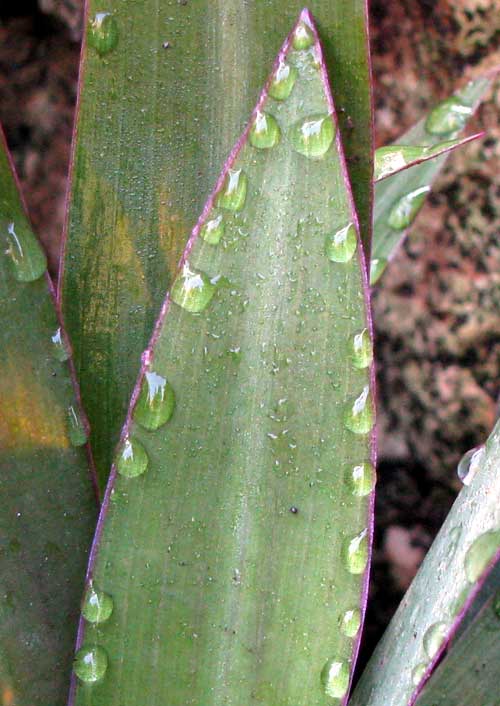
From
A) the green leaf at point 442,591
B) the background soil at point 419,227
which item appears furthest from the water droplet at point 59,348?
the background soil at point 419,227

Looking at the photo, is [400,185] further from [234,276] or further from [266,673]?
[266,673]

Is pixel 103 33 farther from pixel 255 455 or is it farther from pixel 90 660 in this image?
pixel 90 660

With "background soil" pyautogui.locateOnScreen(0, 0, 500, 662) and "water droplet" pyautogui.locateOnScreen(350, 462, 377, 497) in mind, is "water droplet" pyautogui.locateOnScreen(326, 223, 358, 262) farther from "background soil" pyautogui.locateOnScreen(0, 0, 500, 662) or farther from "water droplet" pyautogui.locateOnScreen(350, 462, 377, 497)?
"background soil" pyautogui.locateOnScreen(0, 0, 500, 662)

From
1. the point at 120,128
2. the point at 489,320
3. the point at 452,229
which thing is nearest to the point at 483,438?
the point at 489,320

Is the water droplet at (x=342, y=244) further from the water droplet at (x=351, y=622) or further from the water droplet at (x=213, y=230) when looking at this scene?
the water droplet at (x=351, y=622)

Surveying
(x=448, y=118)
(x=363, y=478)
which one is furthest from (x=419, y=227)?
(x=363, y=478)
